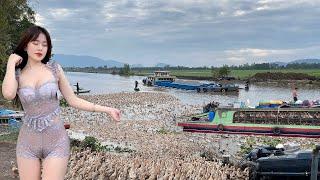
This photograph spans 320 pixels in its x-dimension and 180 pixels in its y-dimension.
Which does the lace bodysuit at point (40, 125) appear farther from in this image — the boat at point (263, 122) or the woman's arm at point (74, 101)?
the boat at point (263, 122)

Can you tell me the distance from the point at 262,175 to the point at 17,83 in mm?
8116

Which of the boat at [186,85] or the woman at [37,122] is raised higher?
the woman at [37,122]

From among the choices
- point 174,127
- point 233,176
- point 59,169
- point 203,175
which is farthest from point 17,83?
point 174,127

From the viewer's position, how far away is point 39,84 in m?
3.68

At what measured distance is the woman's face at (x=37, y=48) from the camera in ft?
12.5

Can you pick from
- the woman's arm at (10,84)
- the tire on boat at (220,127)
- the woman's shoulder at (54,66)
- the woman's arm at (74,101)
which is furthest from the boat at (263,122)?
the woman's arm at (10,84)

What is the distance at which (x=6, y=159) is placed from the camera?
444 inches

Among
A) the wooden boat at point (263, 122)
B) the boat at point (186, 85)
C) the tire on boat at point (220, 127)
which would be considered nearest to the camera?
the wooden boat at point (263, 122)

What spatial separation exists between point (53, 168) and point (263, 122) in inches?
861

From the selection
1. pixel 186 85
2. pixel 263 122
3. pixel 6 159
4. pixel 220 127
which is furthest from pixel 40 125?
pixel 186 85

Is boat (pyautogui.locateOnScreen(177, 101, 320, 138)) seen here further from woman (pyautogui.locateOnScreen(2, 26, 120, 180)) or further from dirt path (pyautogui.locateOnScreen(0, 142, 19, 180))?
woman (pyautogui.locateOnScreen(2, 26, 120, 180))

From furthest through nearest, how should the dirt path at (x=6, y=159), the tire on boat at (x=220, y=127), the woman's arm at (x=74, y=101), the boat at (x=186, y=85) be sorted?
the boat at (x=186, y=85)
the tire on boat at (x=220, y=127)
the dirt path at (x=6, y=159)
the woman's arm at (x=74, y=101)

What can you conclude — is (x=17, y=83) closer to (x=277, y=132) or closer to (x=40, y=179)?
(x=40, y=179)

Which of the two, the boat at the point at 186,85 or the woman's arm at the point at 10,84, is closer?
the woman's arm at the point at 10,84
